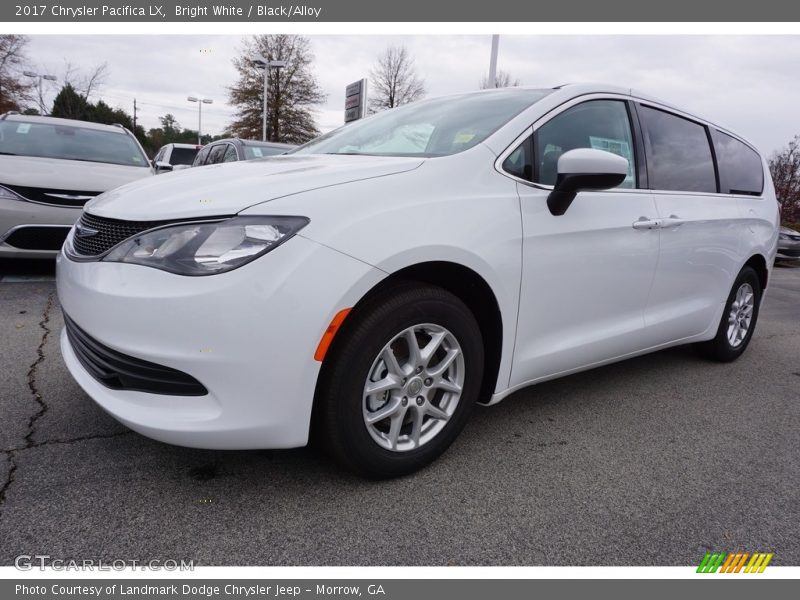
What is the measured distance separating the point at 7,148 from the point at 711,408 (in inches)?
244

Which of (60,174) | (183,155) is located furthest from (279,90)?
(60,174)

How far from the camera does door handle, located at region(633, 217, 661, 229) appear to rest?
275 centimetres

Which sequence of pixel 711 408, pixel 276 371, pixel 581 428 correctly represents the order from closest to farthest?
pixel 276 371 < pixel 581 428 < pixel 711 408

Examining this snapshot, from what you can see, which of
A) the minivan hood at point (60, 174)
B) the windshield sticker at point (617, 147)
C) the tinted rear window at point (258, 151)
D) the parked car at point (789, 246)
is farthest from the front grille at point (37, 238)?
the parked car at point (789, 246)

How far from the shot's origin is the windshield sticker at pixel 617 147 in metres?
2.74

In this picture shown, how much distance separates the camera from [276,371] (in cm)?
172

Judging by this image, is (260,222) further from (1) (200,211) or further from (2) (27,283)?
(2) (27,283)

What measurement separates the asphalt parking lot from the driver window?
119 cm

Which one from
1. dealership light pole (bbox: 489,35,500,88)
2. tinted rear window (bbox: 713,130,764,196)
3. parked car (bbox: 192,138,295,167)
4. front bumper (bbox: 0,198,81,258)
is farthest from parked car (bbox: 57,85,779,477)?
dealership light pole (bbox: 489,35,500,88)

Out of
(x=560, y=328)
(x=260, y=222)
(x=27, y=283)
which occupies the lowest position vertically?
(x=27, y=283)

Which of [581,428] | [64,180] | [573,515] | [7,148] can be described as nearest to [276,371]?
[573,515]

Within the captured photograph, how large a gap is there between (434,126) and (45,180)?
374 cm

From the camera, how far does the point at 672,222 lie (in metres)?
2.97

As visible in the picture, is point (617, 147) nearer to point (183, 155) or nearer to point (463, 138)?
point (463, 138)
